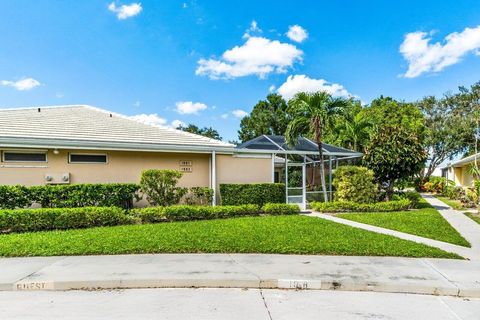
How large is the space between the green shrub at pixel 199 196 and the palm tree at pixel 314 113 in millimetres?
5208

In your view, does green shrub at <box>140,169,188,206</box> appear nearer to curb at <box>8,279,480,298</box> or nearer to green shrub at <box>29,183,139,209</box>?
green shrub at <box>29,183,139,209</box>

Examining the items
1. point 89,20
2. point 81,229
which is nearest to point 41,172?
point 81,229

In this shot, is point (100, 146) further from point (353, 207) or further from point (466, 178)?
point (466, 178)

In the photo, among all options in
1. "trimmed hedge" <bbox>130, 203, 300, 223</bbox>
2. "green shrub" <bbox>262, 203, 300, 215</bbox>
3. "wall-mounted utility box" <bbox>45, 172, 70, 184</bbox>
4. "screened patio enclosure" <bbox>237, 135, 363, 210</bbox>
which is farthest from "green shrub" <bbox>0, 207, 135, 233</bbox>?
"screened patio enclosure" <bbox>237, 135, 363, 210</bbox>

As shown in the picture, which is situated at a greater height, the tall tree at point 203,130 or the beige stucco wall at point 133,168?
the tall tree at point 203,130

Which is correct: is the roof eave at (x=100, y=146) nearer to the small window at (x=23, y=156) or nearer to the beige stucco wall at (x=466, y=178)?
the small window at (x=23, y=156)

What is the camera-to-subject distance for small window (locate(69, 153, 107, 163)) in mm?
11461

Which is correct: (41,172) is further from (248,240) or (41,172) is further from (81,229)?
(248,240)

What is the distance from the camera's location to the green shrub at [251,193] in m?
12.6

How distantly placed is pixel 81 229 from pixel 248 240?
5153mm

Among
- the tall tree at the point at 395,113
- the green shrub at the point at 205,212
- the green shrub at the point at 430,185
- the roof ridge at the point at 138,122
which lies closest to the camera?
the green shrub at the point at 205,212

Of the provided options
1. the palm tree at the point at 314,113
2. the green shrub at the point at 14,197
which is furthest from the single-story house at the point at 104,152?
the green shrub at the point at 14,197

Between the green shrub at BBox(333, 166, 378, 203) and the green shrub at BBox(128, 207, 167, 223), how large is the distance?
8.48 metres

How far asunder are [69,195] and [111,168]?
2112mm
